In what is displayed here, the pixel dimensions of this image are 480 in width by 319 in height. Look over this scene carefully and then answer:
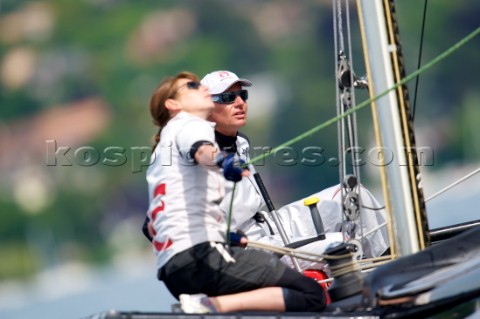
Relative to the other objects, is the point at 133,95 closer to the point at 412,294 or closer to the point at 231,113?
the point at 231,113

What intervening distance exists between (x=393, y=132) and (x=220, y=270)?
811mm

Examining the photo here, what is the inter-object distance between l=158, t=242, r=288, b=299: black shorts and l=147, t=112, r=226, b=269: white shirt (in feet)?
0.11

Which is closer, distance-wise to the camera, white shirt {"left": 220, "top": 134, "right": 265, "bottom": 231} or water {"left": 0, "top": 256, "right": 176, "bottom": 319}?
white shirt {"left": 220, "top": 134, "right": 265, "bottom": 231}

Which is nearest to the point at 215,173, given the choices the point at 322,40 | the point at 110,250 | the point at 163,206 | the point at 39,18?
the point at 163,206

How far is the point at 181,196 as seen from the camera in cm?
395

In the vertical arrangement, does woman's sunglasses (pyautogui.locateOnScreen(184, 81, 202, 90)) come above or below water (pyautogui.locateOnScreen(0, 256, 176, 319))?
below

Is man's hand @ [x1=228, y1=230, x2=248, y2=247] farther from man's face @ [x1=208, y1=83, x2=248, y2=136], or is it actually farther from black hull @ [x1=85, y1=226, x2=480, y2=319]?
man's face @ [x1=208, y1=83, x2=248, y2=136]

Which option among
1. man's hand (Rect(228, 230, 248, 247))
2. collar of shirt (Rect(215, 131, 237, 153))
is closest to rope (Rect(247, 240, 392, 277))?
man's hand (Rect(228, 230, 248, 247))

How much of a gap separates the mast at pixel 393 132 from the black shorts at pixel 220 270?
0.48 metres

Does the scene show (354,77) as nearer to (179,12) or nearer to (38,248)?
(38,248)

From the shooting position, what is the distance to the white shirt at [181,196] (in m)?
3.93

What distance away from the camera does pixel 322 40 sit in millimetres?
29125

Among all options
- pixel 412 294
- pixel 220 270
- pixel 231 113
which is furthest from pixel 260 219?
pixel 412 294

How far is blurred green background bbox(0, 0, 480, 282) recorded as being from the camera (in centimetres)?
2423
